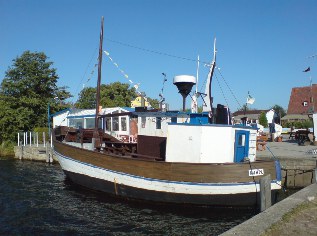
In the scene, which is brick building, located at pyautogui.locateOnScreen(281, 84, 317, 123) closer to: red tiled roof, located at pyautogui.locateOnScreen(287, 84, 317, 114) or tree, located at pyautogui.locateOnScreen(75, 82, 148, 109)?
red tiled roof, located at pyautogui.locateOnScreen(287, 84, 317, 114)

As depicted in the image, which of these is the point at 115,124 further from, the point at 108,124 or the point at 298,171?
the point at 298,171

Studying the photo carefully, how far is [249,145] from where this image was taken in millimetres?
14047

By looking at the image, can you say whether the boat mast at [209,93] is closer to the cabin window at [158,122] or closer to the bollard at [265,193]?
the cabin window at [158,122]

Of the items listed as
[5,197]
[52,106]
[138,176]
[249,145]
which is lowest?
[5,197]

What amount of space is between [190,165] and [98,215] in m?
3.88

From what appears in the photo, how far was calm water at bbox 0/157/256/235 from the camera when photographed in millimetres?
10648

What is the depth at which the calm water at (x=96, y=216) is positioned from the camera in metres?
10.6

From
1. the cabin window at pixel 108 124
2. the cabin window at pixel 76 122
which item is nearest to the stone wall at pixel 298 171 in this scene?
the cabin window at pixel 108 124

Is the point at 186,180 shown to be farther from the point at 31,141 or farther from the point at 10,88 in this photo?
the point at 10,88

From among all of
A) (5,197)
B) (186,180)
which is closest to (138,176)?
(186,180)

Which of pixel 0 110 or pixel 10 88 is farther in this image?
pixel 10 88

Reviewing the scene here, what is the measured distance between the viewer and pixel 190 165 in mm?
12344

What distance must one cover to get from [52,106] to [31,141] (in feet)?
18.3

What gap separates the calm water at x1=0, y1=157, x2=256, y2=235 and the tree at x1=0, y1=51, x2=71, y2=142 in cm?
2177
